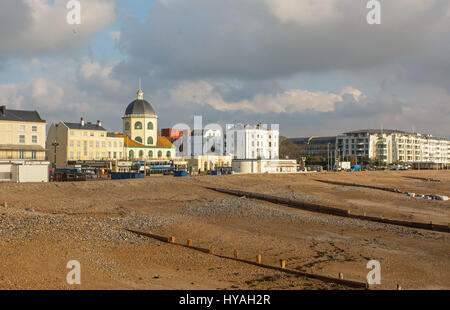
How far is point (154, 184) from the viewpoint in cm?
4781

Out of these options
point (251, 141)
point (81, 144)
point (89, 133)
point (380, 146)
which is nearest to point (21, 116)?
point (81, 144)

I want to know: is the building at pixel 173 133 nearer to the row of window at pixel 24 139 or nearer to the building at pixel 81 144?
the building at pixel 81 144

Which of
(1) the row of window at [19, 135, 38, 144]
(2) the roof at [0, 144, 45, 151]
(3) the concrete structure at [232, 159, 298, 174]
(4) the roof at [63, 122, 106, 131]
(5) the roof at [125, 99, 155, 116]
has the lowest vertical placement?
(3) the concrete structure at [232, 159, 298, 174]

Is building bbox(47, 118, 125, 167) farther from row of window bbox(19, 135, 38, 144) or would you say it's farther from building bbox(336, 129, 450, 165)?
building bbox(336, 129, 450, 165)

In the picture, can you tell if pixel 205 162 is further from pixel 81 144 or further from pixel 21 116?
pixel 21 116

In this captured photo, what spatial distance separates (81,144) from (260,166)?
35.5m

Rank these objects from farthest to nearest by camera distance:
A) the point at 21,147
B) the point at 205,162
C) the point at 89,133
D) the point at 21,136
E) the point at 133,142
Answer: the point at 205,162 < the point at 133,142 < the point at 89,133 < the point at 21,136 < the point at 21,147

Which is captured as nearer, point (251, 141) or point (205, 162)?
point (205, 162)

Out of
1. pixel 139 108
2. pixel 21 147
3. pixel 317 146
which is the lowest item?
pixel 21 147

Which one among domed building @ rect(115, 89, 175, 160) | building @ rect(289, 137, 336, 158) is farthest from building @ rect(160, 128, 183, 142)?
building @ rect(289, 137, 336, 158)

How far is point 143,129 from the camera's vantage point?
9081 centimetres

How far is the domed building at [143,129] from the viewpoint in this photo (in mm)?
89875

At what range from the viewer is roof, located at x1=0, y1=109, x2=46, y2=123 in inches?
2400
